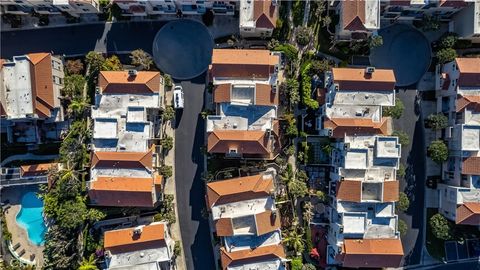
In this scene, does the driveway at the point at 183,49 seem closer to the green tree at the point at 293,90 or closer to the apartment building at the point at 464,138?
the green tree at the point at 293,90

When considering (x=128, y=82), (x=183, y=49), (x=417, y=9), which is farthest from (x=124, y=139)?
(x=417, y=9)

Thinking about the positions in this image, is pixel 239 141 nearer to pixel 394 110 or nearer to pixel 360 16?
pixel 394 110

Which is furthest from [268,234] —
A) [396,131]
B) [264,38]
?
[264,38]

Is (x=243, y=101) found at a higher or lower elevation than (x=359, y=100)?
lower

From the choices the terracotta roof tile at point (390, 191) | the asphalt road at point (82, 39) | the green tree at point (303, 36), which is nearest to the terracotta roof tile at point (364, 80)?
the green tree at point (303, 36)

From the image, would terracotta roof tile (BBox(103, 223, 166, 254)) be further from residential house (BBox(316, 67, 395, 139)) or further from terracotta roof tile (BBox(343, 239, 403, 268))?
residential house (BBox(316, 67, 395, 139))

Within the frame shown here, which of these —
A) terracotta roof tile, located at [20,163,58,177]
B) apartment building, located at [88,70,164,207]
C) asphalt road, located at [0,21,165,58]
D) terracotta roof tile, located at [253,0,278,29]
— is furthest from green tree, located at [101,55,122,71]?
terracotta roof tile, located at [253,0,278,29]

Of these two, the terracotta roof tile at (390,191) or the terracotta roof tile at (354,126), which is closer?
the terracotta roof tile at (390,191)
